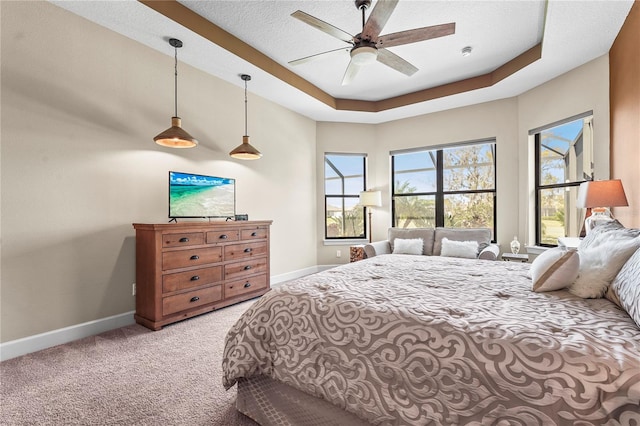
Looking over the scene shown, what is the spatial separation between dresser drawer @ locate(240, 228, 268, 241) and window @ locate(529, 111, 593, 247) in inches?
156

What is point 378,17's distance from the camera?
2.20 metres

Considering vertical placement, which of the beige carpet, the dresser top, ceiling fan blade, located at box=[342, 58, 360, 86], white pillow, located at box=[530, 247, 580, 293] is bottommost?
the beige carpet

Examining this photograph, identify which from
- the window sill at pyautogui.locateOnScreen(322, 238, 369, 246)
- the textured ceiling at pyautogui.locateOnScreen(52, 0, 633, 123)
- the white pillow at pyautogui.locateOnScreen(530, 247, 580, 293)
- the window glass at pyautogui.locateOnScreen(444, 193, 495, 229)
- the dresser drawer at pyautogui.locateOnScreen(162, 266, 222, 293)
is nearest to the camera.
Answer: the white pillow at pyautogui.locateOnScreen(530, 247, 580, 293)

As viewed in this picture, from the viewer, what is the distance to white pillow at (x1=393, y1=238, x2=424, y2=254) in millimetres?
4234

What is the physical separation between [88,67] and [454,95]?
4.58m

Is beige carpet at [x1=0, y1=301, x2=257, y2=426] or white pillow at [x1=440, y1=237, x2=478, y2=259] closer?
beige carpet at [x1=0, y1=301, x2=257, y2=426]

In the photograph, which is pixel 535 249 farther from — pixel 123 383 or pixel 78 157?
pixel 78 157

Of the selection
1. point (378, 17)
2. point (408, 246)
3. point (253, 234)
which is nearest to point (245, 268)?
point (253, 234)

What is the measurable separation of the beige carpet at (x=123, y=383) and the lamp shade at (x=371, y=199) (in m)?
3.39

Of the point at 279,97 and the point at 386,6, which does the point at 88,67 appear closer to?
the point at 279,97

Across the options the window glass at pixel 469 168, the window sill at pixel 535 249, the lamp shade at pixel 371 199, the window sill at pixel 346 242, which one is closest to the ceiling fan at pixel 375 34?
the lamp shade at pixel 371 199

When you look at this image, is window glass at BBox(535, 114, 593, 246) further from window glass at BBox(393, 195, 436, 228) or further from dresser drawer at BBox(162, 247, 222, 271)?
dresser drawer at BBox(162, 247, 222, 271)

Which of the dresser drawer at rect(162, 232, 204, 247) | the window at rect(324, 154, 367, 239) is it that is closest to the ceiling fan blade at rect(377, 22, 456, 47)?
the dresser drawer at rect(162, 232, 204, 247)

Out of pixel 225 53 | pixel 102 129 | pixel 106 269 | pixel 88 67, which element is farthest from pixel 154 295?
pixel 225 53
